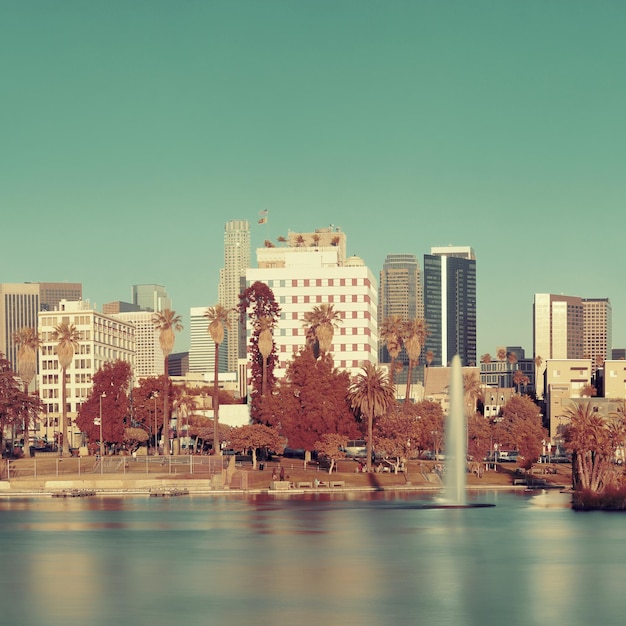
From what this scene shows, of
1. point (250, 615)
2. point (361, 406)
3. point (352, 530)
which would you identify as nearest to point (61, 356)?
Answer: point (361, 406)

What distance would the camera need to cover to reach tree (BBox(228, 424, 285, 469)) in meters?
155

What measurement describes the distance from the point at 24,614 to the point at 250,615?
10253 mm

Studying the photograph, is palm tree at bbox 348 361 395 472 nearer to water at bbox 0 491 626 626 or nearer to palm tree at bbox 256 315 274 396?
palm tree at bbox 256 315 274 396

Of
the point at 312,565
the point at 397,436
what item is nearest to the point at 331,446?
the point at 397,436

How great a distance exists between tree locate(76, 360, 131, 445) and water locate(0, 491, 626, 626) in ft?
209

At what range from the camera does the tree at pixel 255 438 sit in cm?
15488

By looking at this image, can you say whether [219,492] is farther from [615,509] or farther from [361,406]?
[615,509]

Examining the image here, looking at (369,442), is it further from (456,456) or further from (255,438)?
(456,456)

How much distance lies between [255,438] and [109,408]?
34.4 meters

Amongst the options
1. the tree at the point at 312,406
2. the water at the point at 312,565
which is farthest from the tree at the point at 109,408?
the water at the point at 312,565

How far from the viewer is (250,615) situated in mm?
53938

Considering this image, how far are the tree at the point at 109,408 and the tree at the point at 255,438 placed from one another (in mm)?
28052

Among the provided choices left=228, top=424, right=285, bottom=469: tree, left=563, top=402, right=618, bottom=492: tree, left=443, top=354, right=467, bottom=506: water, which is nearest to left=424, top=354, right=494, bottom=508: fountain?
left=443, top=354, right=467, bottom=506: water

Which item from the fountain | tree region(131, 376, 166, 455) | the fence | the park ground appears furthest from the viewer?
tree region(131, 376, 166, 455)
